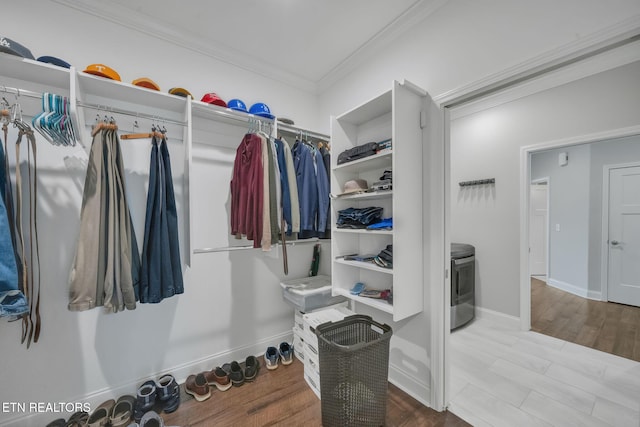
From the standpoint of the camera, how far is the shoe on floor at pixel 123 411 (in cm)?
152

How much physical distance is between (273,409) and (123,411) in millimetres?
984

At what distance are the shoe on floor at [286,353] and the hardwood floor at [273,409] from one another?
0.24 metres

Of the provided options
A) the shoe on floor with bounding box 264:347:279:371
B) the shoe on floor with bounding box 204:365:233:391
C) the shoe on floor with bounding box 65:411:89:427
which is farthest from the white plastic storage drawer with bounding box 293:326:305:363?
the shoe on floor with bounding box 65:411:89:427

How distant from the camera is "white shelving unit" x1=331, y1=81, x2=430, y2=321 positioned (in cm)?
154

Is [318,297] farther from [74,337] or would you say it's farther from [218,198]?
[74,337]

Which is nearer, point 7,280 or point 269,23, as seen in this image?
point 7,280

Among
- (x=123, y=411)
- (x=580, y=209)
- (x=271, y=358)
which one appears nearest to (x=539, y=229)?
(x=580, y=209)

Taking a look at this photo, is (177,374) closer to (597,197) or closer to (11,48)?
(11,48)

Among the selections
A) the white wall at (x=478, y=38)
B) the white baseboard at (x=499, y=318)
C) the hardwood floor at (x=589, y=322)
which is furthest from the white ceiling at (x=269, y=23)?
the hardwood floor at (x=589, y=322)

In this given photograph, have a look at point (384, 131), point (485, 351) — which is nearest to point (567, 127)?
point (384, 131)

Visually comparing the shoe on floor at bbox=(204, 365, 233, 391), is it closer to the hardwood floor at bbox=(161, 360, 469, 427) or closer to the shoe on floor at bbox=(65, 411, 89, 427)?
the hardwood floor at bbox=(161, 360, 469, 427)

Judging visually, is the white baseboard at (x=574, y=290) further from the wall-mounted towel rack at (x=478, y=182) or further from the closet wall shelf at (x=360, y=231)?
the closet wall shelf at (x=360, y=231)

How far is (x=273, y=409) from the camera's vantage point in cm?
165

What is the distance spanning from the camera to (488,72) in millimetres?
1395
